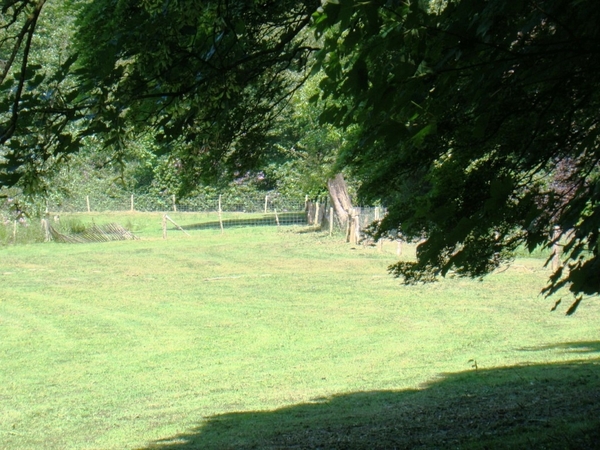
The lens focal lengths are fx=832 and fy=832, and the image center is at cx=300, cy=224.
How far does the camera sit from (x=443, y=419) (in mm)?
7387

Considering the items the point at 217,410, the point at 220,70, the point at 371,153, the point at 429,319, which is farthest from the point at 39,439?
the point at 429,319

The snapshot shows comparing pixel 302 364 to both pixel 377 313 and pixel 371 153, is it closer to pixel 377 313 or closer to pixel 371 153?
pixel 377 313

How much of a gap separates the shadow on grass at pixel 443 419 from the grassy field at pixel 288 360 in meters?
0.03

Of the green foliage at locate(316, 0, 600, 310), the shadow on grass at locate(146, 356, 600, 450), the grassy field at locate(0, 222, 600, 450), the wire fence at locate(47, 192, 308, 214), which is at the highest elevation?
the green foliage at locate(316, 0, 600, 310)

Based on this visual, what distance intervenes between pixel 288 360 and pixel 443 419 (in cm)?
593

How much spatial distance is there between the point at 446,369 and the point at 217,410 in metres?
3.69

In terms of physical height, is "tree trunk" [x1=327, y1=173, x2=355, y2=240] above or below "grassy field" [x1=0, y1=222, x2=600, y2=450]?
above

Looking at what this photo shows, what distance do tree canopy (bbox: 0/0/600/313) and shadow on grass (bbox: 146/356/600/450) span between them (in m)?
1.27

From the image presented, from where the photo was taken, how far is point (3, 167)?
431 centimetres

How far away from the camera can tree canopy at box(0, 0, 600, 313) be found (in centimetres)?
350

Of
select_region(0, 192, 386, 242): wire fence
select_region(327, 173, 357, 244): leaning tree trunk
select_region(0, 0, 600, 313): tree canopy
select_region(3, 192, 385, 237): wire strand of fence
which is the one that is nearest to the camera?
select_region(0, 0, 600, 313): tree canopy

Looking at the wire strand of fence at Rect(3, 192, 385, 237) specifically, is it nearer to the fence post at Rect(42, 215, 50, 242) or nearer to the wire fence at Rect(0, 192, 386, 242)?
the wire fence at Rect(0, 192, 386, 242)

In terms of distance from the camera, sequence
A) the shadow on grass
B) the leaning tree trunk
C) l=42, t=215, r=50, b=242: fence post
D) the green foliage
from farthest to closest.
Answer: the leaning tree trunk < l=42, t=215, r=50, b=242: fence post < the shadow on grass < the green foliage

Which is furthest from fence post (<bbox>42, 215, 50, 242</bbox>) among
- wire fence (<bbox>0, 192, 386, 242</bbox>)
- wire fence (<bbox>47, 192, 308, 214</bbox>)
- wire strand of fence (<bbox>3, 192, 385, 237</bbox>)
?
wire fence (<bbox>47, 192, 308, 214</bbox>)
